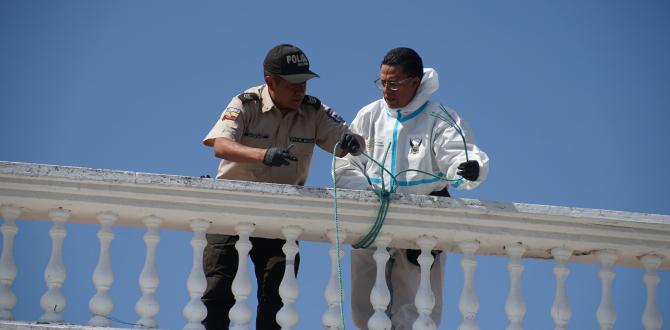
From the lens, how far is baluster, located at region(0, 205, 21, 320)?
6953 millimetres

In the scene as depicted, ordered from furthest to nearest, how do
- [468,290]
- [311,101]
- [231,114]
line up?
1. [311,101]
2. [231,114]
3. [468,290]

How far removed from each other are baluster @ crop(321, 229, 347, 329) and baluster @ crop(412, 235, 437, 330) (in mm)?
432

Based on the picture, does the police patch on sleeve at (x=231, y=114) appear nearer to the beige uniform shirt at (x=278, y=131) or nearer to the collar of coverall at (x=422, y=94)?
the beige uniform shirt at (x=278, y=131)

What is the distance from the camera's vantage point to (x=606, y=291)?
7.58 metres

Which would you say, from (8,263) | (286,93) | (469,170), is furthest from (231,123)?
(8,263)

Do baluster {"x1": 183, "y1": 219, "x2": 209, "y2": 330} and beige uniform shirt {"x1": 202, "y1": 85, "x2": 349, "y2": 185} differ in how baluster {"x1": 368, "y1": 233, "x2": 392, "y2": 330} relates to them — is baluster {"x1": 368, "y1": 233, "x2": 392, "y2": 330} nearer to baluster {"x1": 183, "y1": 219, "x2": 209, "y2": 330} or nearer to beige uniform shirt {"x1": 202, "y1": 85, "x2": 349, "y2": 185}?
baluster {"x1": 183, "y1": 219, "x2": 209, "y2": 330}

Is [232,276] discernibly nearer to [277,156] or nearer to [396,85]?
[277,156]

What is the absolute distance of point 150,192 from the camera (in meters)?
7.27

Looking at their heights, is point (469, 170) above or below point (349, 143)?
below

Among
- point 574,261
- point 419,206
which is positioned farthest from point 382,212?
point 574,261

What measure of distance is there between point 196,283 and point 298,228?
0.66 m

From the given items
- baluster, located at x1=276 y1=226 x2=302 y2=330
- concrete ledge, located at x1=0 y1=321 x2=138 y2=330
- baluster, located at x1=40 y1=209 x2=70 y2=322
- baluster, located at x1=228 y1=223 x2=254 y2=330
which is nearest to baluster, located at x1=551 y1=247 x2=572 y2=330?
baluster, located at x1=276 y1=226 x2=302 y2=330

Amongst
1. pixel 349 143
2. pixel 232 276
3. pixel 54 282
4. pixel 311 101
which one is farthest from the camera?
pixel 311 101

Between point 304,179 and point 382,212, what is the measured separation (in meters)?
1.38
